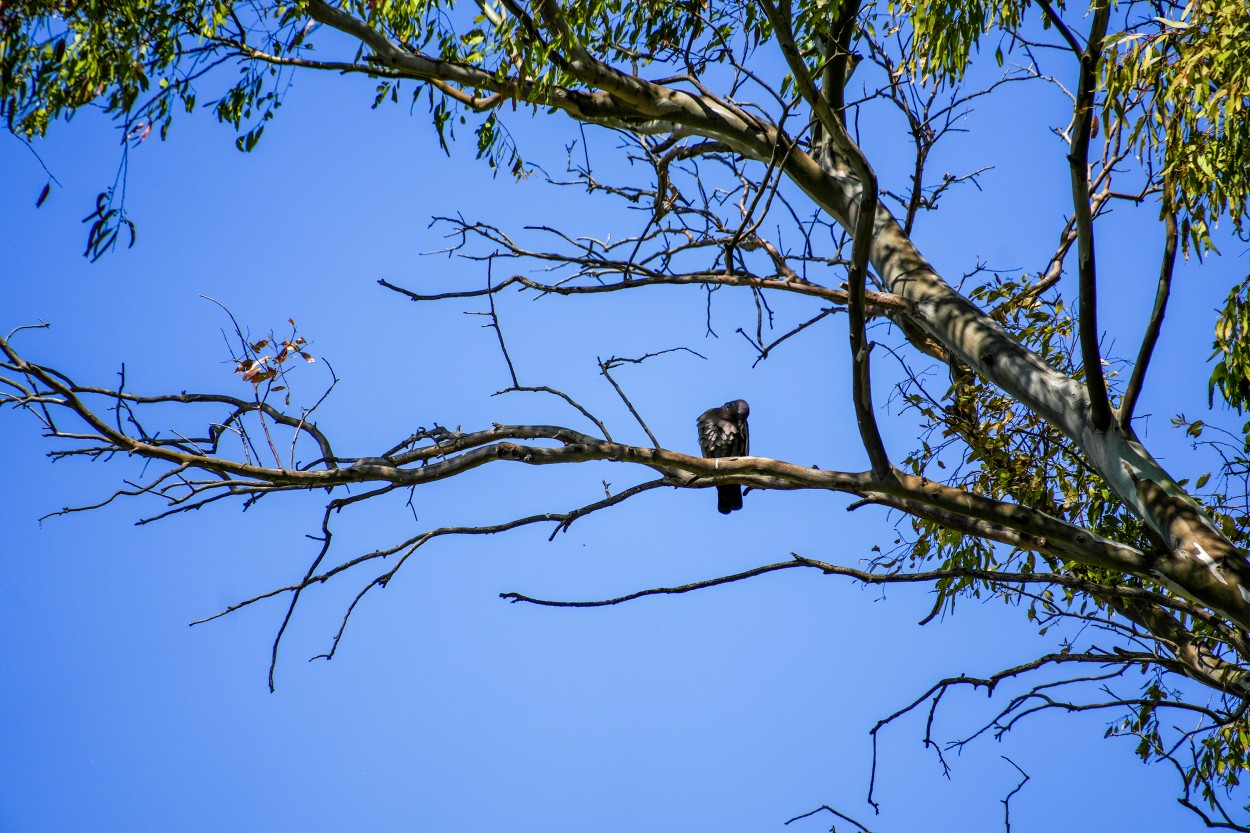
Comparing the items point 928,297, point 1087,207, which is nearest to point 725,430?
point 928,297

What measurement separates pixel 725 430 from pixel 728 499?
78 cm

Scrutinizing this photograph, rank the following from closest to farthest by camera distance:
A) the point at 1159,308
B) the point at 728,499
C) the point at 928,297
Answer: the point at 1159,308 → the point at 928,297 → the point at 728,499

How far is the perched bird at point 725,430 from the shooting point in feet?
24.8

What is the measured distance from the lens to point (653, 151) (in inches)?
224

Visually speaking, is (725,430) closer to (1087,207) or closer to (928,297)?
(928,297)

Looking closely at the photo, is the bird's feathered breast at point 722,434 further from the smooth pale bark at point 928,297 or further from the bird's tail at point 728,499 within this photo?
the smooth pale bark at point 928,297

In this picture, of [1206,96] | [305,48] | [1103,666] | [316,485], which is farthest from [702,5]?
[1103,666]

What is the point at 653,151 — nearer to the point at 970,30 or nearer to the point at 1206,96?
the point at 970,30

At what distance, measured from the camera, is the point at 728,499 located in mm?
6945

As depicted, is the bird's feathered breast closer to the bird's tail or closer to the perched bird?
the perched bird

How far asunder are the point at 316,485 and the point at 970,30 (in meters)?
3.36

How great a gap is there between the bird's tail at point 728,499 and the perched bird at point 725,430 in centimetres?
55

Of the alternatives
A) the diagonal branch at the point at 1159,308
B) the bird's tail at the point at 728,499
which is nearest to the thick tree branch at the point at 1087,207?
the diagonal branch at the point at 1159,308

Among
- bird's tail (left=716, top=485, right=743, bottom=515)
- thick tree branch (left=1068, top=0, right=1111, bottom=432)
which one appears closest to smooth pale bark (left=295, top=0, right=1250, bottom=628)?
thick tree branch (left=1068, top=0, right=1111, bottom=432)
